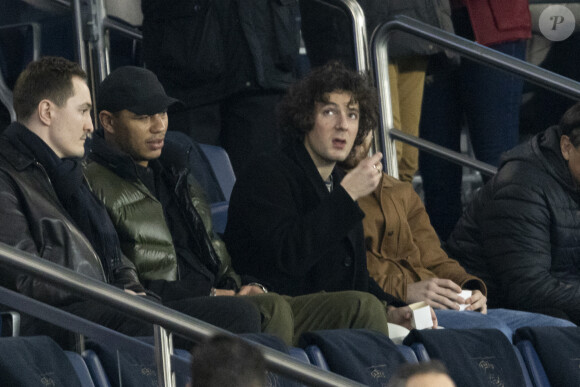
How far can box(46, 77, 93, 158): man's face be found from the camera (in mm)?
3594

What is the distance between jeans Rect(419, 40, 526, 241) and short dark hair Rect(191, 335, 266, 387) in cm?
344

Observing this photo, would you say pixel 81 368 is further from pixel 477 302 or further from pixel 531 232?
pixel 531 232

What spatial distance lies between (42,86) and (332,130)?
1074mm

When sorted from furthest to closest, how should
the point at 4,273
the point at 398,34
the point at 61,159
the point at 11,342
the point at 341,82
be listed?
the point at 398,34, the point at 341,82, the point at 61,159, the point at 4,273, the point at 11,342

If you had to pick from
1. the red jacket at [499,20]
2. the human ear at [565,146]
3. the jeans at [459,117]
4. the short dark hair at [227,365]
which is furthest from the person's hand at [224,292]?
the short dark hair at [227,365]

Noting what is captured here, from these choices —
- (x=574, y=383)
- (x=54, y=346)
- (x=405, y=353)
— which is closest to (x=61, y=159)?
(x=54, y=346)

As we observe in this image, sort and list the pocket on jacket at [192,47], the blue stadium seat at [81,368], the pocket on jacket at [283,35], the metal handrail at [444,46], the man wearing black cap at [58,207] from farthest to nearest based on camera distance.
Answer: the pocket on jacket at [283,35], the pocket on jacket at [192,47], the metal handrail at [444,46], the man wearing black cap at [58,207], the blue stadium seat at [81,368]

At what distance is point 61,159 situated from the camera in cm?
354

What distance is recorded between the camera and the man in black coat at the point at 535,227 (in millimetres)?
4336

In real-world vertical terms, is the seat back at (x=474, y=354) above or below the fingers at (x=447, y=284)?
below

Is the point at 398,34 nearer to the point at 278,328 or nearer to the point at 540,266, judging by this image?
the point at 540,266

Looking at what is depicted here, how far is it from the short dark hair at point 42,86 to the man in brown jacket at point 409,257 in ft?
3.93

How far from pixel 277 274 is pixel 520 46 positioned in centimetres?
181

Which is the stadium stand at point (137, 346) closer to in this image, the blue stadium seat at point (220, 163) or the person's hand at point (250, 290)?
the blue stadium seat at point (220, 163)
